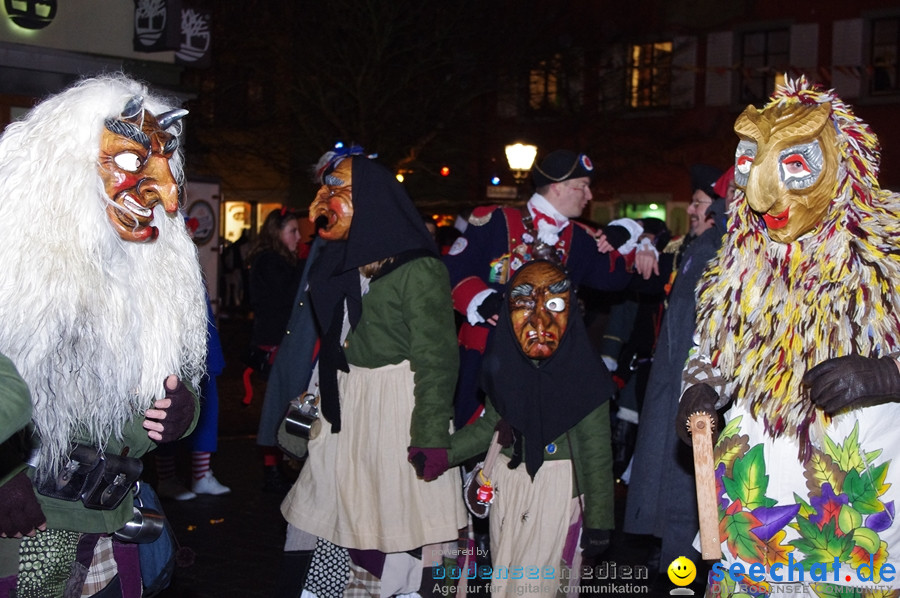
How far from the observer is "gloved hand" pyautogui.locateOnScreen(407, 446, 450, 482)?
468cm

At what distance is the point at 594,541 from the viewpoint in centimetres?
455

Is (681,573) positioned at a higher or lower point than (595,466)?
lower

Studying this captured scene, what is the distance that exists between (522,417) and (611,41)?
59.4 ft

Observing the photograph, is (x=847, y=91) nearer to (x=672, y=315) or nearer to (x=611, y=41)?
(x=611, y=41)

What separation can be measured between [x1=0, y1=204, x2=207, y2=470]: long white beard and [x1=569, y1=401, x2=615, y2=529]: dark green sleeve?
6.36 ft

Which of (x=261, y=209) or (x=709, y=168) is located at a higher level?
(x=261, y=209)

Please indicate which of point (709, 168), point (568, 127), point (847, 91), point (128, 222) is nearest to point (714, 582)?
point (128, 222)

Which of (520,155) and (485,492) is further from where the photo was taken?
(520,155)

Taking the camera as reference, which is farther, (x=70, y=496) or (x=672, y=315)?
(x=672, y=315)

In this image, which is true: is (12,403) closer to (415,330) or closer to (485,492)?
(415,330)

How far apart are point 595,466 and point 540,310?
0.73m

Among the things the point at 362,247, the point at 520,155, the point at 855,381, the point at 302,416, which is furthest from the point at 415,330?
the point at 520,155

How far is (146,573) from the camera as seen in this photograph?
345 cm

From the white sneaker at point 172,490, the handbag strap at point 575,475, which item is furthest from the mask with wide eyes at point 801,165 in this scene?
the white sneaker at point 172,490
